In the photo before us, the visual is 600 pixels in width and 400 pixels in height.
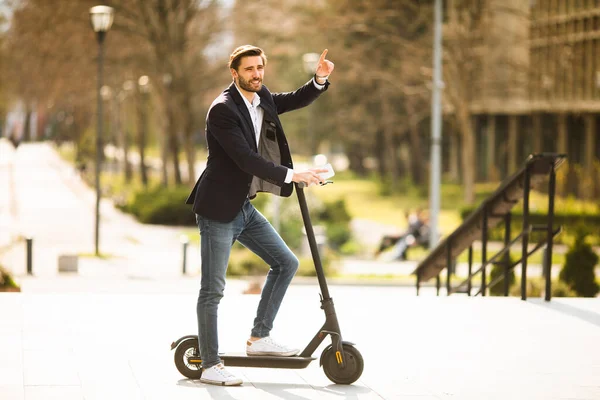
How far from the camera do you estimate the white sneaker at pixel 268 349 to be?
21.6 ft

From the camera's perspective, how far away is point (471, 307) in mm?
9586

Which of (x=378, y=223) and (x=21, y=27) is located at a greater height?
(x=21, y=27)

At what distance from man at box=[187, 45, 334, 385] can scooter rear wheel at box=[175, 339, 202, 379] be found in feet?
0.59

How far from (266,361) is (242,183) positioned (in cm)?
100

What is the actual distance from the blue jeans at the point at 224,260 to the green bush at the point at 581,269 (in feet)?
29.5

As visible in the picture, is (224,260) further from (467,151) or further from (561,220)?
(467,151)

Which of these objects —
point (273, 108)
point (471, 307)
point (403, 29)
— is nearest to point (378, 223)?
point (403, 29)

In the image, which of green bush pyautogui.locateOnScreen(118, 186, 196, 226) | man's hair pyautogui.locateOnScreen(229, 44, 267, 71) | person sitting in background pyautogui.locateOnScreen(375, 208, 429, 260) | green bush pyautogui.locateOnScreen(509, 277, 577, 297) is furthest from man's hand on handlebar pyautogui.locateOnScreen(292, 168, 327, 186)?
green bush pyautogui.locateOnScreen(118, 186, 196, 226)

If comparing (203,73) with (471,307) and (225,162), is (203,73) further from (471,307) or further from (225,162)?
(225,162)

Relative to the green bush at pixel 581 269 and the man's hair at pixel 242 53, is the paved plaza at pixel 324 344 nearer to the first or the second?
the man's hair at pixel 242 53

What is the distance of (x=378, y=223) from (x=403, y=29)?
12.3 m

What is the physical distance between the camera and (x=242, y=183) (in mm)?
6309

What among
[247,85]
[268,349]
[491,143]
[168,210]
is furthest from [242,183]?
[491,143]

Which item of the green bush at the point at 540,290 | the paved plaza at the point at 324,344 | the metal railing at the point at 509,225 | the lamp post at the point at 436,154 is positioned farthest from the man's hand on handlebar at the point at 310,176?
the lamp post at the point at 436,154
